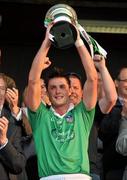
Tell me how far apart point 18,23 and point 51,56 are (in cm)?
57

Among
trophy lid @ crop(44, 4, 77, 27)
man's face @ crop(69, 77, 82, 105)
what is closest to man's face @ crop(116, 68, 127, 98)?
man's face @ crop(69, 77, 82, 105)

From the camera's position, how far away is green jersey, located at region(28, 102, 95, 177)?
433 cm

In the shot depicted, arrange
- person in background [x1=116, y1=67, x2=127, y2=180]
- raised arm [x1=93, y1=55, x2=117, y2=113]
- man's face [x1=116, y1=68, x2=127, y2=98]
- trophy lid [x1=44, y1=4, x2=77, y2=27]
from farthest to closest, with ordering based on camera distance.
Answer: man's face [x1=116, y1=68, x2=127, y2=98] → person in background [x1=116, y1=67, x2=127, y2=180] → raised arm [x1=93, y1=55, x2=117, y2=113] → trophy lid [x1=44, y1=4, x2=77, y2=27]

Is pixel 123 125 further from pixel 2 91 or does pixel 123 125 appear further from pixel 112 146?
pixel 2 91

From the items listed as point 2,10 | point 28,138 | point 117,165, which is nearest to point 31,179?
point 28,138

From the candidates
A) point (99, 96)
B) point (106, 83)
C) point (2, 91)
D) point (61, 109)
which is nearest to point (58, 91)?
point (61, 109)

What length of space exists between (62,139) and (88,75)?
18.7 inches

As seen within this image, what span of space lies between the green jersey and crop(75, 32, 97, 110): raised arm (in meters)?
0.08

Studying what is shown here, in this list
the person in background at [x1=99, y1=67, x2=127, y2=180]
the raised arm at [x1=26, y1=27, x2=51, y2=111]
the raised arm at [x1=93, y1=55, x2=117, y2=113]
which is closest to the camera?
the raised arm at [x1=26, y1=27, x2=51, y2=111]

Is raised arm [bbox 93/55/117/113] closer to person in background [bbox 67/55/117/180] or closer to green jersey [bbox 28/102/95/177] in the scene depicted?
person in background [bbox 67/55/117/180]

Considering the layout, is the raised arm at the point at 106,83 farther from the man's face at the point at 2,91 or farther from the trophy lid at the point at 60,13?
the man's face at the point at 2,91

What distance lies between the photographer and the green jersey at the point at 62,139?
4328mm

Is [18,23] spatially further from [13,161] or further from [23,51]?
[13,161]

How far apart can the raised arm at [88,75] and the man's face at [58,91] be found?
5.8 inches
